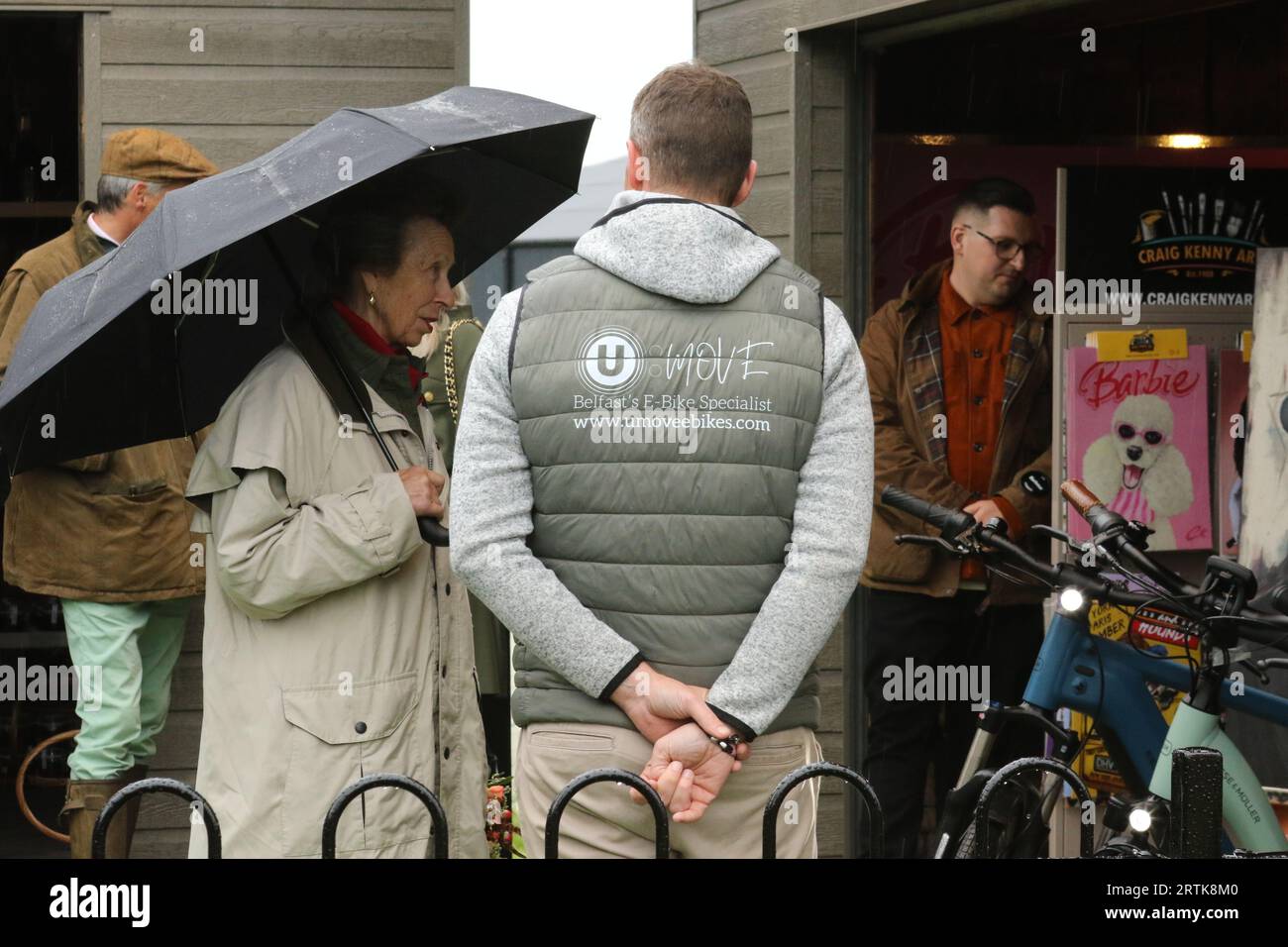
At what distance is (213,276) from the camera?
138 inches

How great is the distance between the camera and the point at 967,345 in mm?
5594

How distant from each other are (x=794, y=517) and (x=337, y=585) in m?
0.91

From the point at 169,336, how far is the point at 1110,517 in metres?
2.17

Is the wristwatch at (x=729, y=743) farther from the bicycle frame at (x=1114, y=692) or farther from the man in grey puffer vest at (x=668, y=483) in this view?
the bicycle frame at (x=1114, y=692)

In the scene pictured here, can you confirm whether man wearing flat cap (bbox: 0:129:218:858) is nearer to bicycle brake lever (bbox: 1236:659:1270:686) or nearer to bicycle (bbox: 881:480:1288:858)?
bicycle (bbox: 881:480:1288:858)

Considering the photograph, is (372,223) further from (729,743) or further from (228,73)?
(228,73)

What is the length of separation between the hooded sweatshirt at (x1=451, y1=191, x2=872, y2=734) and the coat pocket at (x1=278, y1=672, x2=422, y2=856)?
0.57 metres

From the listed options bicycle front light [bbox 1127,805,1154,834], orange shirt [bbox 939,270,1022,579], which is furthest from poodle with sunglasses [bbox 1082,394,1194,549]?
bicycle front light [bbox 1127,805,1154,834]

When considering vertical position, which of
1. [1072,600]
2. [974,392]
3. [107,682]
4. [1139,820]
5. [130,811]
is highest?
[974,392]

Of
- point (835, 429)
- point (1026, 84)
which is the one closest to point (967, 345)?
point (1026, 84)

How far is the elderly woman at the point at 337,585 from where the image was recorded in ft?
10.5

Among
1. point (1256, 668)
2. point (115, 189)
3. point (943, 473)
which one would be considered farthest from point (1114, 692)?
point (115, 189)
